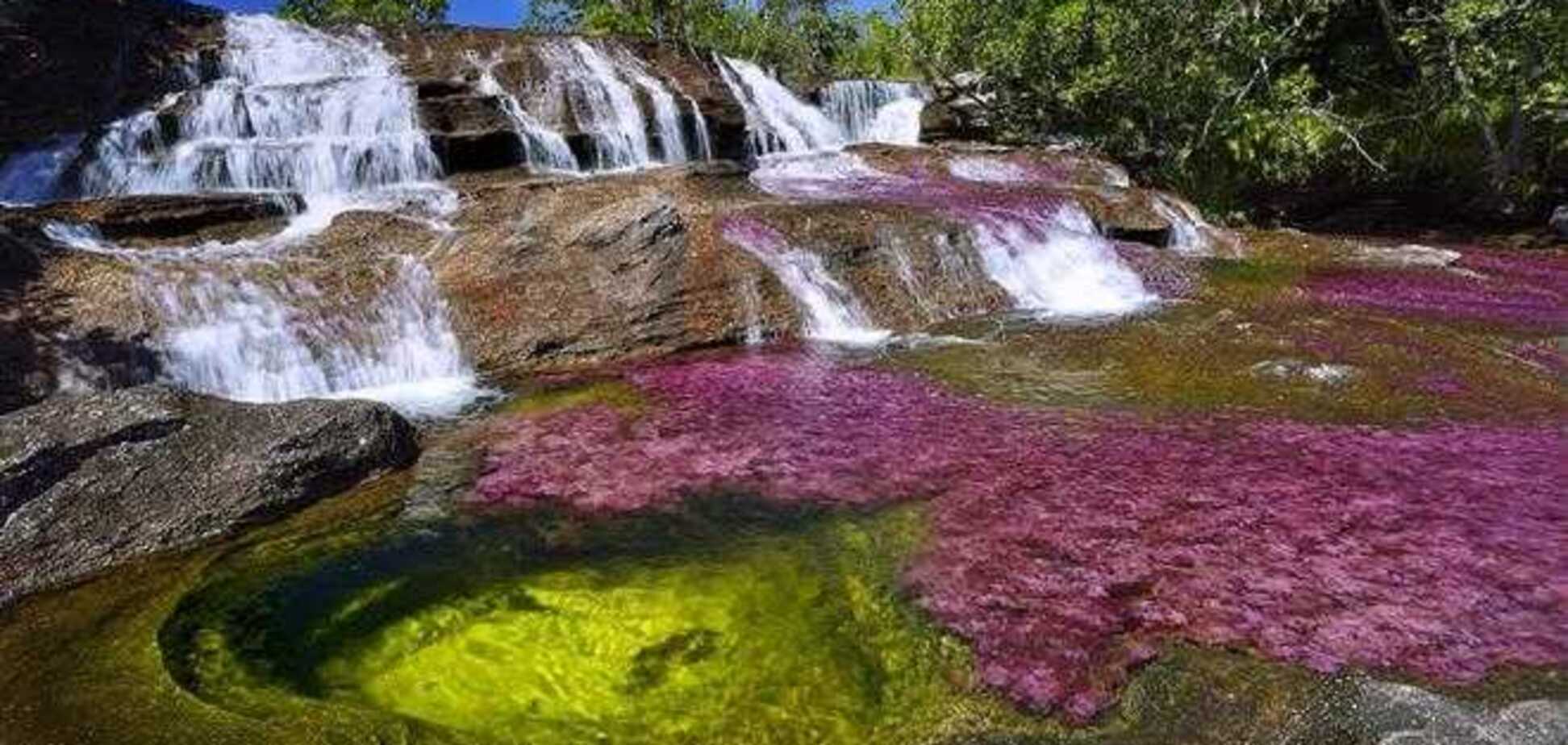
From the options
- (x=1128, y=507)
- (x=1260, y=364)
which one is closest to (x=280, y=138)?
(x=1260, y=364)


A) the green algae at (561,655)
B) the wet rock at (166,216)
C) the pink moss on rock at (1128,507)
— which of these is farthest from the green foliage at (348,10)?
the green algae at (561,655)

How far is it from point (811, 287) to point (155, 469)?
12060mm

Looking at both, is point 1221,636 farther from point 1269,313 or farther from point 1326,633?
point 1269,313

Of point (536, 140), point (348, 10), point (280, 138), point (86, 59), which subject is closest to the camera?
point (280, 138)

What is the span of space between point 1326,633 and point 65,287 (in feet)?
56.9

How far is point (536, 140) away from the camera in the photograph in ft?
105

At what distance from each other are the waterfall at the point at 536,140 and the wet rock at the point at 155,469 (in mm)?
19020

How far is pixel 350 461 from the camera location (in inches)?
520

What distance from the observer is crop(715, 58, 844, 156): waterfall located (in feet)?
129

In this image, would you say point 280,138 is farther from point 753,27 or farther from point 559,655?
point 753,27

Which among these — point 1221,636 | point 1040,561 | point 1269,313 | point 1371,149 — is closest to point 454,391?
point 1040,561

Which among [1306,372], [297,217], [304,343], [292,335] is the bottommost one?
[1306,372]

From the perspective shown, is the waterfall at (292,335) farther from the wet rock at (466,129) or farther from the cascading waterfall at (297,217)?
the wet rock at (466,129)

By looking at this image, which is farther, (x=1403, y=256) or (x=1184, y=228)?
(x=1184, y=228)
